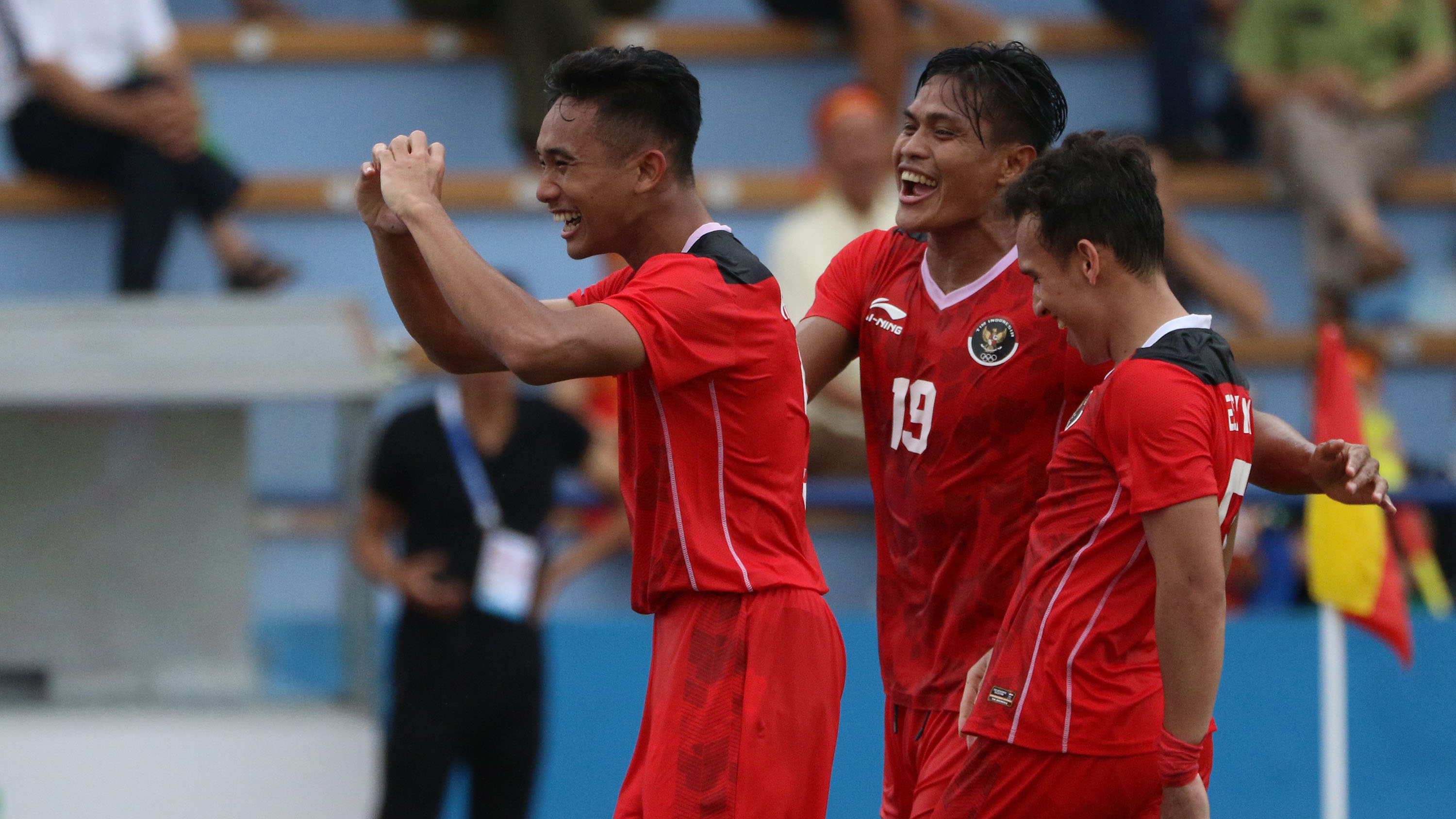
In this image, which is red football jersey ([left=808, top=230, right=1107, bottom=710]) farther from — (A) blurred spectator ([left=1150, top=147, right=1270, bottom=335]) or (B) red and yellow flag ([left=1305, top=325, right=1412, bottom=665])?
(A) blurred spectator ([left=1150, top=147, right=1270, bottom=335])

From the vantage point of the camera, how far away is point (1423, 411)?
312 inches

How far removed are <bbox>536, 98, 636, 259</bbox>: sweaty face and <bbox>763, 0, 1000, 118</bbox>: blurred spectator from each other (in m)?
5.04

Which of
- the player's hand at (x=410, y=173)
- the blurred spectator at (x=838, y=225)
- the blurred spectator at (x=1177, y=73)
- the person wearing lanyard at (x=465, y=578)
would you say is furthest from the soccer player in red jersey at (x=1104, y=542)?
the blurred spectator at (x=1177, y=73)

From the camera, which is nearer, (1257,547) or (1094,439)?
(1094,439)

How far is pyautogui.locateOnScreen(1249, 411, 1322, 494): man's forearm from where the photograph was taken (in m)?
3.16

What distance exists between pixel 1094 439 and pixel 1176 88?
18.9ft

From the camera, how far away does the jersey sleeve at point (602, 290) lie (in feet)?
10.8

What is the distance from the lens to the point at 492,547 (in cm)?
545

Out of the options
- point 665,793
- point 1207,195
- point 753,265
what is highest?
point 1207,195

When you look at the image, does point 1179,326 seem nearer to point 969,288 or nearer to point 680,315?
point 969,288

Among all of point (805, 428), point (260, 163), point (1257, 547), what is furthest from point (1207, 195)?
point (805, 428)

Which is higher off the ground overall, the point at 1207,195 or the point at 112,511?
the point at 1207,195

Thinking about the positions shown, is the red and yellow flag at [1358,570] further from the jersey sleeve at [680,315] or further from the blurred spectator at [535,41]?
the blurred spectator at [535,41]

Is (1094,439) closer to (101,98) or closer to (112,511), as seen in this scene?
(112,511)
